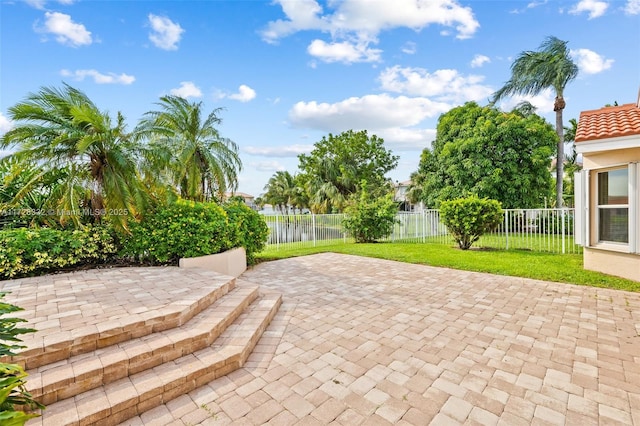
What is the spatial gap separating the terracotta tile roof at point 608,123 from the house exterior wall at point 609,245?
391 mm

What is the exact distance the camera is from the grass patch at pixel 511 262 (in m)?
6.14

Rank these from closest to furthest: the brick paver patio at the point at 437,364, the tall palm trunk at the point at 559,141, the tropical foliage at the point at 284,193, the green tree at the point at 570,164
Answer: the brick paver patio at the point at 437,364
the tall palm trunk at the point at 559,141
the green tree at the point at 570,164
the tropical foliage at the point at 284,193

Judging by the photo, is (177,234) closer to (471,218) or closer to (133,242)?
(133,242)

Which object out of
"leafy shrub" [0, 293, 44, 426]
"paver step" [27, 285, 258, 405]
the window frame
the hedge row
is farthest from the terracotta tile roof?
"leafy shrub" [0, 293, 44, 426]

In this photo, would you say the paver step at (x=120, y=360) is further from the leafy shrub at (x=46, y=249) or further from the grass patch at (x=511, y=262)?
the grass patch at (x=511, y=262)

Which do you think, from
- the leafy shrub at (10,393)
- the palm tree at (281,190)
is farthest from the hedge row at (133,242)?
the palm tree at (281,190)

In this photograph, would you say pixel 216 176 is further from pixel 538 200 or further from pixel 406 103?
pixel 538 200

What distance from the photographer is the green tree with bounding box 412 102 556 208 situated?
54.7 ft

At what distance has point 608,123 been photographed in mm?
6434

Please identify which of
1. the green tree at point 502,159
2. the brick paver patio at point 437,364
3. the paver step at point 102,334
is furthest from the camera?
the green tree at point 502,159

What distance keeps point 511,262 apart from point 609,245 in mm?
2144

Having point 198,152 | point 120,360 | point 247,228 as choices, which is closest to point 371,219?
point 247,228

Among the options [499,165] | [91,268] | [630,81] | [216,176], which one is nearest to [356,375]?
[91,268]

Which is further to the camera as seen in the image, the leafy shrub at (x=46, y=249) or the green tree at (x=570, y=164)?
the green tree at (x=570, y=164)
